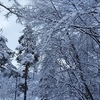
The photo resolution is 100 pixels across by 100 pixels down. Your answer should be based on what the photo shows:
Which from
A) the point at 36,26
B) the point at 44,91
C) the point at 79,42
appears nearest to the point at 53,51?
the point at 79,42

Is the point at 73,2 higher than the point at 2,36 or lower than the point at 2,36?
lower

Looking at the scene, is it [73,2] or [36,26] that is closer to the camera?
[73,2]

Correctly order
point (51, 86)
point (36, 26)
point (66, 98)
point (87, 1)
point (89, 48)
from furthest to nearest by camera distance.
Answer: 1. point (51, 86)
2. point (66, 98)
3. point (89, 48)
4. point (36, 26)
5. point (87, 1)

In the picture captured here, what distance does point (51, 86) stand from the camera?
26.5ft

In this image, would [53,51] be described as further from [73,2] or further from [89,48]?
[73,2]

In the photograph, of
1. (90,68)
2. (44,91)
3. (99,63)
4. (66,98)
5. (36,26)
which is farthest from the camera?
(44,91)

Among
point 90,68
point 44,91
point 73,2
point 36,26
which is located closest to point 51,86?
point 44,91

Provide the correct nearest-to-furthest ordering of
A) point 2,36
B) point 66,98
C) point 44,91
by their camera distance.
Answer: point 66,98
point 44,91
point 2,36

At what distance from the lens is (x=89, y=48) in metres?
5.80

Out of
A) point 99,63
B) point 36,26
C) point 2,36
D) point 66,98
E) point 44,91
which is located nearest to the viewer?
point 36,26

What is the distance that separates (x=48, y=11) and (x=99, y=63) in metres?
2.09

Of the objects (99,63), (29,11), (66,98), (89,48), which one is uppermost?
(29,11)

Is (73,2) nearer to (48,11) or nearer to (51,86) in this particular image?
(48,11)

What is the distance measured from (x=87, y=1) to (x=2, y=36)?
39.8 ft
